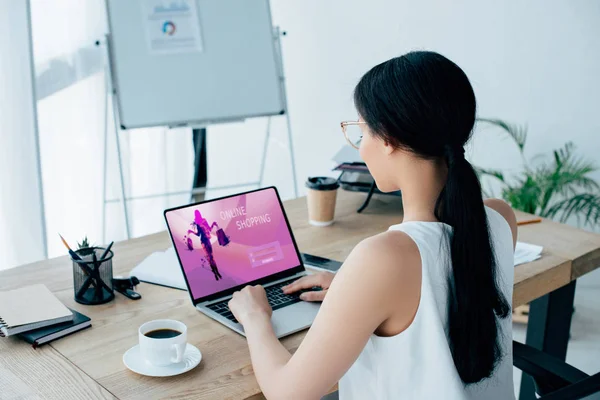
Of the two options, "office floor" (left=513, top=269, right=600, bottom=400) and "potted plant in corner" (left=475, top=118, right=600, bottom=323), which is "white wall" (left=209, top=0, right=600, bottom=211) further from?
"office floor" (left=513, top=269, right=600, bottom=400)

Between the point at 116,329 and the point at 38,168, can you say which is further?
the point at 38,168

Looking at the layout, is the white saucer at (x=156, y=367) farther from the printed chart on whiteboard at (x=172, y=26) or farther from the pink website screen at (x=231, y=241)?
the printed chart on whiteboard at (x=172, y=26)

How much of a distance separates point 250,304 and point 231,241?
209 mm

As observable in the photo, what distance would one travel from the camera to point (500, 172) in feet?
10.5

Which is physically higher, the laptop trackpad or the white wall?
the white wall

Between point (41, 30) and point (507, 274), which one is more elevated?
point (41, 30)

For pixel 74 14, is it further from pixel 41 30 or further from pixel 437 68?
pixel 437 68

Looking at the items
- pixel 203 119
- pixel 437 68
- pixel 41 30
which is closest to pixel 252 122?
pixel 203 119

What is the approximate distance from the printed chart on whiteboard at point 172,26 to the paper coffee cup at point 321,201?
1097 mm

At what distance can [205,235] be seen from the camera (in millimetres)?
1439

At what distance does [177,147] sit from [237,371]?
238 cm

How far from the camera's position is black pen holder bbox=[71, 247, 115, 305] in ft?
4.53

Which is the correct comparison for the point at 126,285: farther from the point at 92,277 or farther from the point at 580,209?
the point at 580,209

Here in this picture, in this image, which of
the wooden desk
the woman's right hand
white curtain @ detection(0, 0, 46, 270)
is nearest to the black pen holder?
the wooden desk
